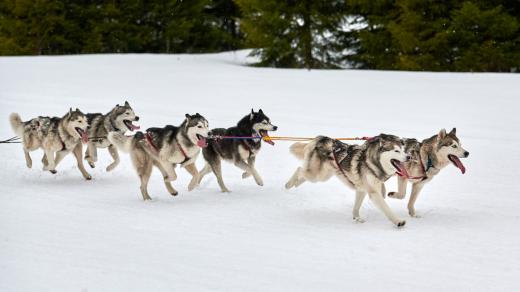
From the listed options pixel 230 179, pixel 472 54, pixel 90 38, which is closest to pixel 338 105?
pixel 230 179

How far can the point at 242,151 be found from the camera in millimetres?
8078

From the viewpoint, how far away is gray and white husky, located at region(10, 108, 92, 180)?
856 cm

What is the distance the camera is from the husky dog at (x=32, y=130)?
346 inches

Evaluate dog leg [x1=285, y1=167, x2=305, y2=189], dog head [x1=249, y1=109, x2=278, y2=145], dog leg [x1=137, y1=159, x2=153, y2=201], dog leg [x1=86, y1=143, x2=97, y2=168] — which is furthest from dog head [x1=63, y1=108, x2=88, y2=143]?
dog leg [x1=285, y1=167, x2=305, y2=189]

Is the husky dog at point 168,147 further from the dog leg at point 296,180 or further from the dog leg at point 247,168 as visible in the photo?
the dog leg at point 296,180

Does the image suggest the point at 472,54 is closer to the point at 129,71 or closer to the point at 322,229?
the point at 129,71

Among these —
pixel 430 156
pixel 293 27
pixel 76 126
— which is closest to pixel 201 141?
pixel 76 126

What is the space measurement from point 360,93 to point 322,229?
1136cm

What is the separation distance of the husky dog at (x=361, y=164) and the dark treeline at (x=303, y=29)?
51.5 ft

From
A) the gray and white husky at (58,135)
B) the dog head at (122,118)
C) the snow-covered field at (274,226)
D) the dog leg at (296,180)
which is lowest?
the snow-covered field at (274,226)

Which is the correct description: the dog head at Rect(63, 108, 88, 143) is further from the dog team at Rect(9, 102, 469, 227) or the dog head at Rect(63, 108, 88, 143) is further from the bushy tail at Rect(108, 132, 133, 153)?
the bushy tail at Rect(108, 132, 133, 153)

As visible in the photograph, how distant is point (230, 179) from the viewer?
8969 millimetres

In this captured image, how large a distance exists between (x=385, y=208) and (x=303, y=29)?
18.5 m

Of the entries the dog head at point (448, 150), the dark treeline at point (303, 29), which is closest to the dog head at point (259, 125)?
the dog head at point (448, 150)
